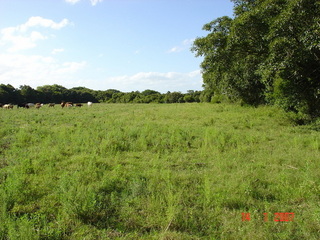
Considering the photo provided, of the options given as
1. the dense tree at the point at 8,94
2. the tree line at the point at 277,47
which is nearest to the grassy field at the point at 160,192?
the tree line at the point at 277,47

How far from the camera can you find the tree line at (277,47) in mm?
9688

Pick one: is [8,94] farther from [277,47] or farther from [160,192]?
[160,192]

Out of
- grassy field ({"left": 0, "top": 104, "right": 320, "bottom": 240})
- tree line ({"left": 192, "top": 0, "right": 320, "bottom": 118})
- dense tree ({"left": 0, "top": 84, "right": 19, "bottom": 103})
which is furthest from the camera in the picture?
dense tree ({"left": 0, "top": 84, "right": 19, "bottom": 103})

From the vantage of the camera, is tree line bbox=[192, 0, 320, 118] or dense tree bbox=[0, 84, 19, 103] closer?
tree line bbox=[192, 0, 320, 118]

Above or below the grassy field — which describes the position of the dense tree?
above

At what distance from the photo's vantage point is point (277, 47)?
33.6ft

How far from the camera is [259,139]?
8.39 m

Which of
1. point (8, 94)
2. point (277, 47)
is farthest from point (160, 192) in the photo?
point (8, 94)

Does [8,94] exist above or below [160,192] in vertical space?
above

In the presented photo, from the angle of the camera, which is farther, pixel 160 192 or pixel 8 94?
pixel 8 94

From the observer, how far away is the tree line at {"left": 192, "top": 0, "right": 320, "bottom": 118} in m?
9.69

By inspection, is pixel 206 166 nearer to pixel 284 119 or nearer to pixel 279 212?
pixel 279 212

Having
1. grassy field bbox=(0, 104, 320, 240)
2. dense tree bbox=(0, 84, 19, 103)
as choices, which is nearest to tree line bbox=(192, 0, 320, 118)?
grassy field bbox=(0, 104, 320, 240)

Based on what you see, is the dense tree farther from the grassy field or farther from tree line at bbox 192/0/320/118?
the grassy field
